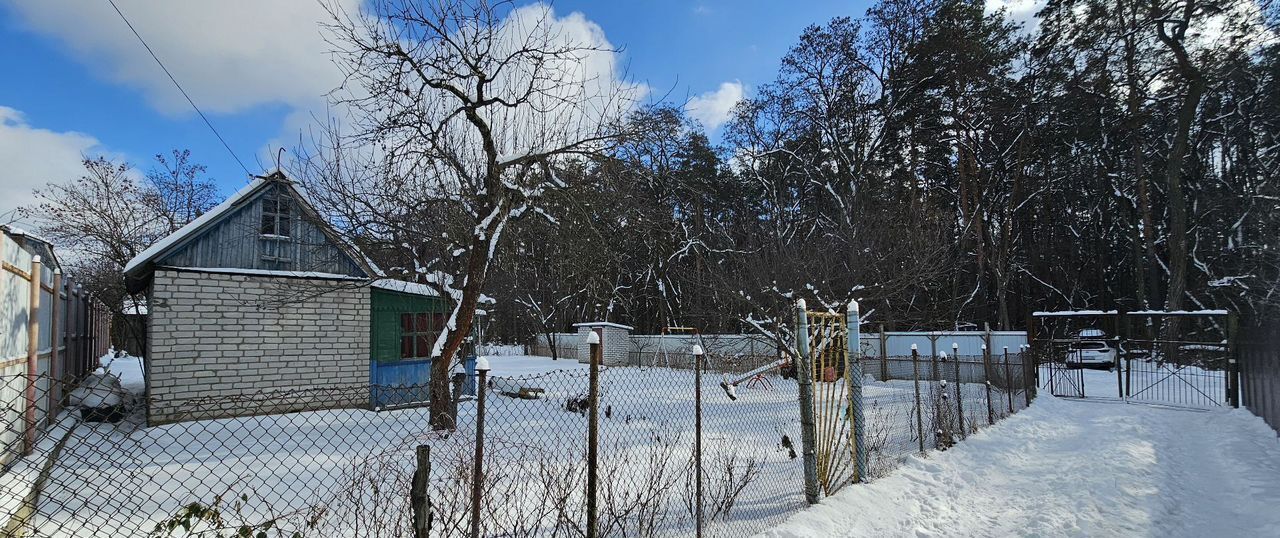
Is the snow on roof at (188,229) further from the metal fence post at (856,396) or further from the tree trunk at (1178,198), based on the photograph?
the tree trunk at (1178,198)

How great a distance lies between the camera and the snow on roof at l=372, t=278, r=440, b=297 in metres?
11.8

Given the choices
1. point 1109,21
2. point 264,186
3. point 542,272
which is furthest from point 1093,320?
point 264,186

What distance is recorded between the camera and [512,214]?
9.32m

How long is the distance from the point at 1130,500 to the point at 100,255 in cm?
2939

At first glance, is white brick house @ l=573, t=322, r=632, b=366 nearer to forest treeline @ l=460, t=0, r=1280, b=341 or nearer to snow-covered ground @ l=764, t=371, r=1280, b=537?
forest treeline @ l=460, t=0, r=1280, b=341

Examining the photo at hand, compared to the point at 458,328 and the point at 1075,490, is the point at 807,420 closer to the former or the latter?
the point at 1075,490

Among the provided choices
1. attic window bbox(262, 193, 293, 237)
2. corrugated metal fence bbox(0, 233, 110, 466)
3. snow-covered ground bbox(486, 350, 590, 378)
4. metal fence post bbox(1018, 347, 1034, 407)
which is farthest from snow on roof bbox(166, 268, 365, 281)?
metal fence post bbox(1018, 347, 1034, 407)

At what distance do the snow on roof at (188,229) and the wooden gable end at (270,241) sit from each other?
123 millimetres

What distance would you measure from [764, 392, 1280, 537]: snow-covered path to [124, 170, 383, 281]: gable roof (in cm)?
953

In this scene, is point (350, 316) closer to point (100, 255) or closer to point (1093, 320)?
point (100, 255)

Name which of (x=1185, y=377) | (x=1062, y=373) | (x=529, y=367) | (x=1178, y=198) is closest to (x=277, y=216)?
(x=529, y=367)

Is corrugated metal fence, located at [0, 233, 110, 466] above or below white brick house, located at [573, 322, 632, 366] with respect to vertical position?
above

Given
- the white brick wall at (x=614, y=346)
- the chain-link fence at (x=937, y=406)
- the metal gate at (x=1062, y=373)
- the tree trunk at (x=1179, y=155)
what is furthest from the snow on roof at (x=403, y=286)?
the tree trunk at (x=1179, y=155)

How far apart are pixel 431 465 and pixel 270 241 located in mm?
7010
